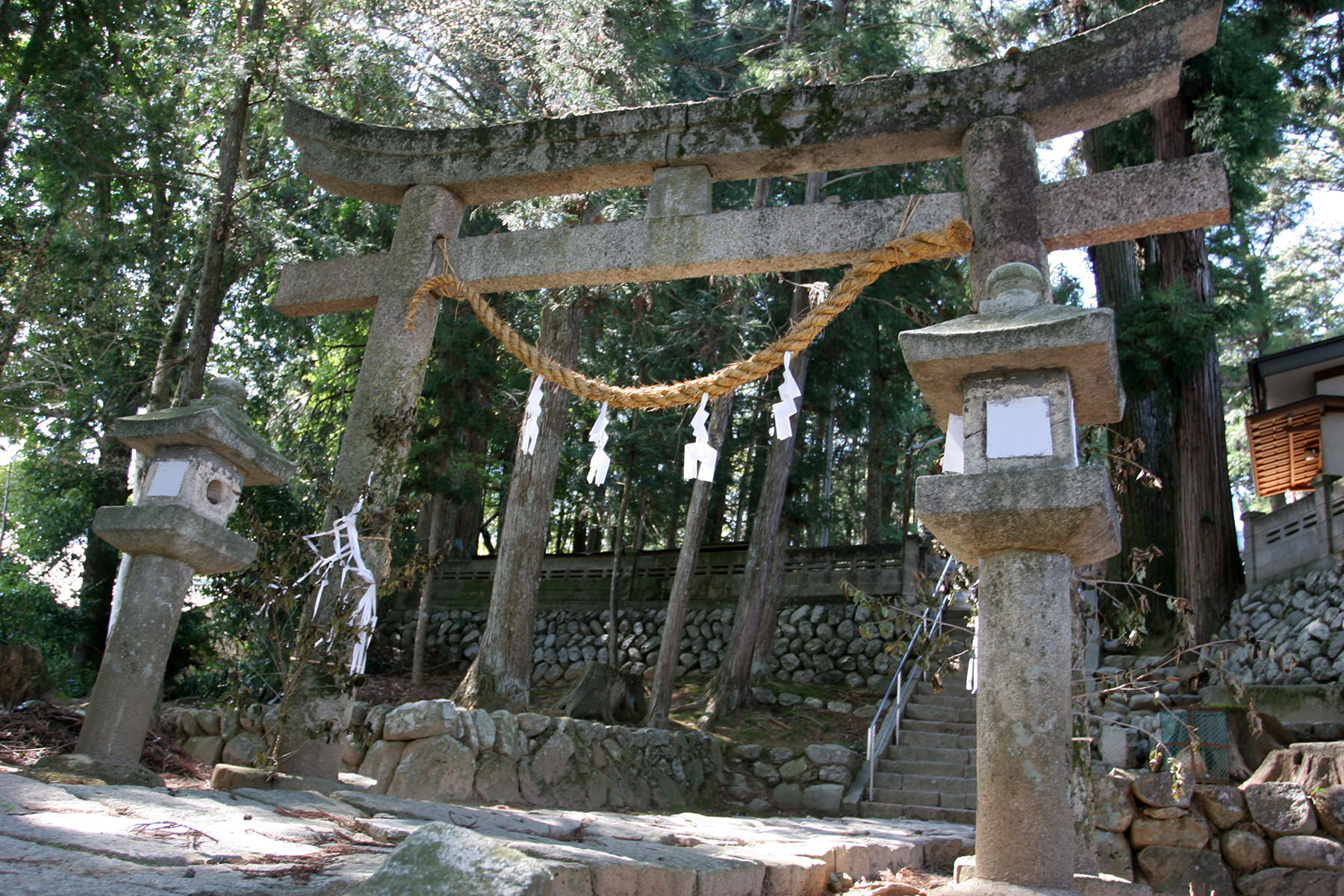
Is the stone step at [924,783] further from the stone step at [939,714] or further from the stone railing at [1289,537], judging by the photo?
the stone railing at [1289,537]

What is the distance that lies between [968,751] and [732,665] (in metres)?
3.33

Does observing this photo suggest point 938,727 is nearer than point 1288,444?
Yes

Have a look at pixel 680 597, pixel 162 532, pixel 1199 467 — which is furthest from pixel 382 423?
pixel 1199 467

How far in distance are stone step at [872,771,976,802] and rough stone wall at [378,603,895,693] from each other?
12.3 feet

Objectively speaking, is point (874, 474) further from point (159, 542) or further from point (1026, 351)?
point (1026, 351)

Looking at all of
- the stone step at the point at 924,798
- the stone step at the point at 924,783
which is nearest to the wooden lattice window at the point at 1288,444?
the stone step at the point at 924,783

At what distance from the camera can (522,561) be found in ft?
35.7

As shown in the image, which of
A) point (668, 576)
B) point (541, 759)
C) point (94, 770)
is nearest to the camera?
point (94, 770)

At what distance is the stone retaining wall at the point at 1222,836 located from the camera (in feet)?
19.3

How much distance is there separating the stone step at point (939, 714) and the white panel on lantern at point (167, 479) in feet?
29.5

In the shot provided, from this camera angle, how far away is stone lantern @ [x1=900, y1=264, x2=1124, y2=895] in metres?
3.33

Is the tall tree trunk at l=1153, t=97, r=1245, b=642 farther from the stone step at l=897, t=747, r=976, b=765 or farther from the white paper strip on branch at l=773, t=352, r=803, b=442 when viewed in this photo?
the white paper strip on branch at l=773, t=352, r=803, b=442

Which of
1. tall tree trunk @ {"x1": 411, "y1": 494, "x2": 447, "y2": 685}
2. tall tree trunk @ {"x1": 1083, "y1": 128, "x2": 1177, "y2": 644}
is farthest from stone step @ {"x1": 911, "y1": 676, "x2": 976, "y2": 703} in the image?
tall tree trunk @ {"x1": 411, "y1": 494, "x2": 447, "y2": 685}

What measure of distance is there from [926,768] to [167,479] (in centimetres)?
810
